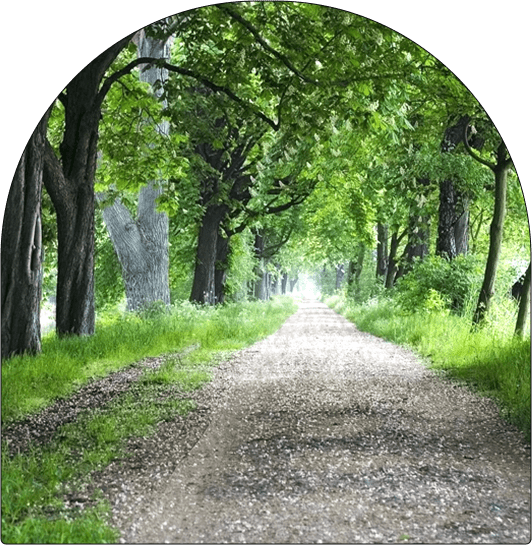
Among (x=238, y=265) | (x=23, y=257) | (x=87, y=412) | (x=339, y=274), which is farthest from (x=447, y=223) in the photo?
(x=339, y=274)

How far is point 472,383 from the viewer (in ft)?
28.8

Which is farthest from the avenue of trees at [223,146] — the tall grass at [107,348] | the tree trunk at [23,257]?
the tall grass at [107,348]

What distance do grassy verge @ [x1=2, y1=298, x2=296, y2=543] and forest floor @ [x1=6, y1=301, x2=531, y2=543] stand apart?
19 cm

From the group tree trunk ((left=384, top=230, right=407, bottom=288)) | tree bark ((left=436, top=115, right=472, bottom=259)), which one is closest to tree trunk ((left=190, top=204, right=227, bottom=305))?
tree bark ((left=436, top=115, right=472, bottom=259))

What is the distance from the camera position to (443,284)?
53.6 ft

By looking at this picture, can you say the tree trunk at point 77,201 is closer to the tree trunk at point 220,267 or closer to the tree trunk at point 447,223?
the tree trunk at point 447,223

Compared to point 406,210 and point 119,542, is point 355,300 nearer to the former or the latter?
point 406,210

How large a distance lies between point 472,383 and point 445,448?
3.21 metres

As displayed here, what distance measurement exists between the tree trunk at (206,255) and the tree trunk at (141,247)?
14.7ft

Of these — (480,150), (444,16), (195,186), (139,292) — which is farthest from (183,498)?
(195,186)

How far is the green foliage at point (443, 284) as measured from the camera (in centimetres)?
1584

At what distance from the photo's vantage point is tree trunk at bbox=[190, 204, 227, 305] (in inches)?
819

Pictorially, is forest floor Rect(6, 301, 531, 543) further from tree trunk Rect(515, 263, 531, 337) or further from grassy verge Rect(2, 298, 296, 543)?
tree trunk Rect(515, 263, 531, 337)

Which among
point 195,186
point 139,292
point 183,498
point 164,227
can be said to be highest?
point 195,186
